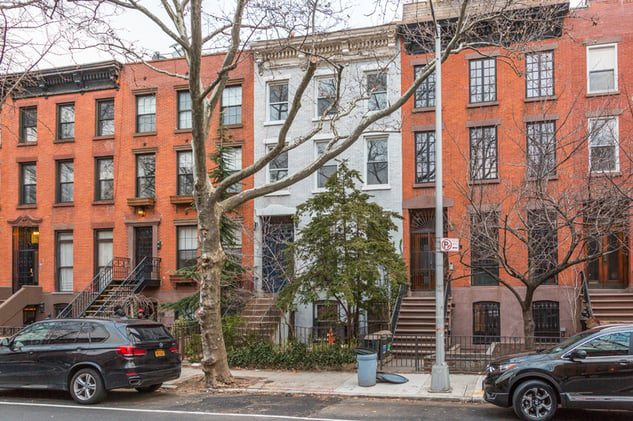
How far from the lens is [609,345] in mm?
10570

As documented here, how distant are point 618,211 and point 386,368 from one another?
6905mm

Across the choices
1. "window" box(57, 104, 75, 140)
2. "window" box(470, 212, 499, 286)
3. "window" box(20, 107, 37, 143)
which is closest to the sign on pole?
"window" box(470, 212, 499, 286)

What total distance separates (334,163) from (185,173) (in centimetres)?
634

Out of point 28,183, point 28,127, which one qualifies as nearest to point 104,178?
point 28,183

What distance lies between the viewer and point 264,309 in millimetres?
21953

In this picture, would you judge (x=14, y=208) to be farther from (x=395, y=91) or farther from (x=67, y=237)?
(x=395, y=91)

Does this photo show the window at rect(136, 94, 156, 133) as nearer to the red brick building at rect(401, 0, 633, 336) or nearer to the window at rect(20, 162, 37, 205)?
the window at rect(20, 162, 37, 205)

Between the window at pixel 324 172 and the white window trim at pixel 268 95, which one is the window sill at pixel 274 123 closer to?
the white window trim at pixel 268 95

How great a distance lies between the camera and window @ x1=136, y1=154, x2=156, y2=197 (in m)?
25.9

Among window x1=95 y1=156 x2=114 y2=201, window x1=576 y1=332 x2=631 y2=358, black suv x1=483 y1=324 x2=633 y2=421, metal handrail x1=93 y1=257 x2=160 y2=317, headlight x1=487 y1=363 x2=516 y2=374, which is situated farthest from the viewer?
window x1=95 y1=156 x2=114 y2=201

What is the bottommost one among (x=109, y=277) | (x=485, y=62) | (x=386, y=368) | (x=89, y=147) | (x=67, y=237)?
(x=386, y=368)

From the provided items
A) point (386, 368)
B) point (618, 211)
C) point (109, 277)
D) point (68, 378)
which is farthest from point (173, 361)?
point (109, 277)

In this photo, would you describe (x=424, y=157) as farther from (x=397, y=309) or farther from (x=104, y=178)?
(x=104, y=178)

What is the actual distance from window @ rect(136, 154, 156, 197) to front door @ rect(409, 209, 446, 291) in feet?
35.8
